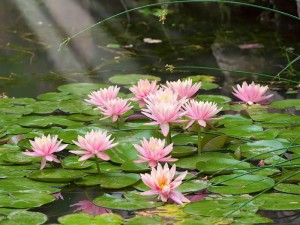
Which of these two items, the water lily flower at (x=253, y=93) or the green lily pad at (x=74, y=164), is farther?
the water lily flower at (x=253, y=93)

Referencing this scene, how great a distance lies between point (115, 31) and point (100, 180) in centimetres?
295

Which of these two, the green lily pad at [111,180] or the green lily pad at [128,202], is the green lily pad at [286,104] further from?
the green lily pad at [128,202]

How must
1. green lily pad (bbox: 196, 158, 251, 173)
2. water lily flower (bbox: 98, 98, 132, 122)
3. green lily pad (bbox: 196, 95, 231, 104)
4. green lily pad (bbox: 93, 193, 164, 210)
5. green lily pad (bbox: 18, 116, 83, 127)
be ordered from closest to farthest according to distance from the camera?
1. green lily pad (bbox: 93, 193, 164, 210)
2. green lily pad (bbox: 196, 158, 251, 173)
3. water lily flower (bbox: 98, 98, 132, 122)
4. green lily pad (bbox: 18, 116, 83, 127)
5. green lily pad (bbox: 196, 95, 231, 104)

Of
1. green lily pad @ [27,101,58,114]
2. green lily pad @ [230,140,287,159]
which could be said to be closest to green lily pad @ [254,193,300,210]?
green lily pad @ [230,140,287,159]

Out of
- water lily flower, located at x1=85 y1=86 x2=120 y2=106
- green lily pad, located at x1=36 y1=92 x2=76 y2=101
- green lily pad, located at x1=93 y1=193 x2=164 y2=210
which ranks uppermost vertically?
green lily pad, located at x1=36 y1=92 x2=76 y2=101

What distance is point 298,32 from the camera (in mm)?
4699

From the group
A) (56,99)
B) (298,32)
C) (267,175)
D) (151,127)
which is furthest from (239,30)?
(267,175)

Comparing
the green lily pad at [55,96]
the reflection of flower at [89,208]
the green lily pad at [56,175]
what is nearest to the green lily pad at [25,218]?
the reflection of flower at [89,208]

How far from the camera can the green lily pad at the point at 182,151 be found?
2252 mm

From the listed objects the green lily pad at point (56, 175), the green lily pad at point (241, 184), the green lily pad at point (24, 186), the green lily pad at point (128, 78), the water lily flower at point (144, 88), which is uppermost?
the green lily pad at point (128, 78)

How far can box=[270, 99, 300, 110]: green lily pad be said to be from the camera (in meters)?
2.82

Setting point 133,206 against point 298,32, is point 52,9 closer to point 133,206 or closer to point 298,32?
point 298,32

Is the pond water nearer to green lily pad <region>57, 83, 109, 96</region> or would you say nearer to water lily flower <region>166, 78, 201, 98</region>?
green lily pad <region>57, 83, 109, 96</region>

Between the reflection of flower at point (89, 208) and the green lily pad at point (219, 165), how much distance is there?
0.35 meters
